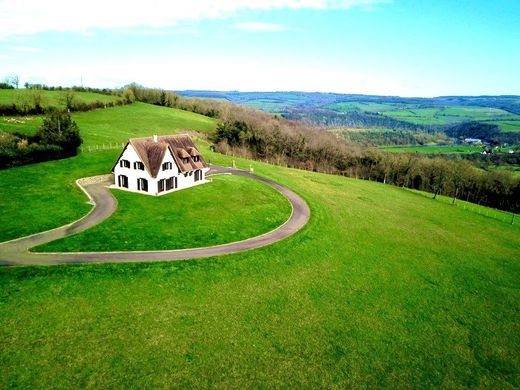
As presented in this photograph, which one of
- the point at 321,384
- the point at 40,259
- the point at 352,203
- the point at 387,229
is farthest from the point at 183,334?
the point at 352,203

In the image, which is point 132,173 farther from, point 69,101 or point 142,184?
point 69,101

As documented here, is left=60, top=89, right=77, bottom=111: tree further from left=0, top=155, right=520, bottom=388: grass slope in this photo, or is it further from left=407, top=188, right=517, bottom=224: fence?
left=407, top=188, right=517, bottom=224: fence

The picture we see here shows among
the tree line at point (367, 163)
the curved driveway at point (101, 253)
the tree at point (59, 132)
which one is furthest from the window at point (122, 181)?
the tree line at point (367, 163)

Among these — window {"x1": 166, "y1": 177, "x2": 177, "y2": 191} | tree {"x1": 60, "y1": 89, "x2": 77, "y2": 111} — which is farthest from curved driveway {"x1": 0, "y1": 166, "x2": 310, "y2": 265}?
tree {"x1": 60, "y1": 89, "x2": 77, "y2": 111}

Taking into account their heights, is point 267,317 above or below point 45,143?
below

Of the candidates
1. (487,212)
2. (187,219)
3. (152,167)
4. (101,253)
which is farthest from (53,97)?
(487,212)

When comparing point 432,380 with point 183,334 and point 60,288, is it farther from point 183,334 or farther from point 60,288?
point 60,288

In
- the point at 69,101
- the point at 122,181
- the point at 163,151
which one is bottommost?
the point at 122,181
